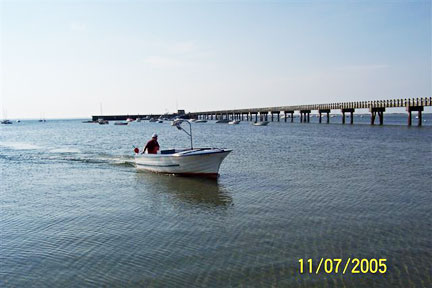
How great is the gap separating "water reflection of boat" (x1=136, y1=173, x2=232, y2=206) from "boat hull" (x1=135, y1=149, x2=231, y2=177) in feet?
1.35

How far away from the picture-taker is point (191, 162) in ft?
61.1

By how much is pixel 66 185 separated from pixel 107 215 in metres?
6.39

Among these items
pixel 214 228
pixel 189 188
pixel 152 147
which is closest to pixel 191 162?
pixel 189 188

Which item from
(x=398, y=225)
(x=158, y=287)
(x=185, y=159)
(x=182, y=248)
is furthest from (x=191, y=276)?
(x=185, y=159)

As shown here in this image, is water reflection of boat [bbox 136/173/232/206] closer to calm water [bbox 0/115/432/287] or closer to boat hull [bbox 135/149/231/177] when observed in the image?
calm water [bbox 0/115/432/287]

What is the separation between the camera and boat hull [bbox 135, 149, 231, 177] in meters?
18.3

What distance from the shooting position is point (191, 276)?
7.48 meters
